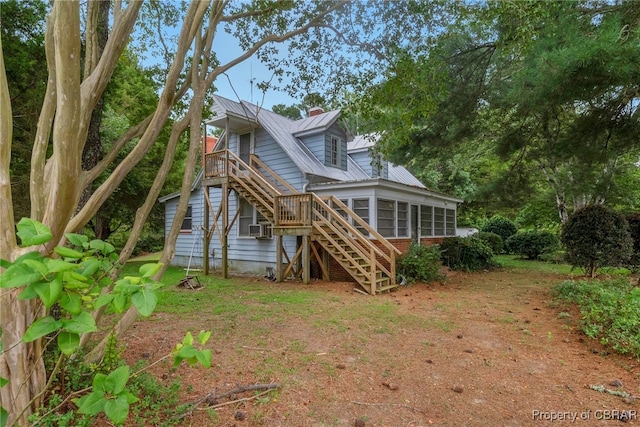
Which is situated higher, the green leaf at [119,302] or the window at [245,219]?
the window at [245,219]

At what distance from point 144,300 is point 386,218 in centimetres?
990

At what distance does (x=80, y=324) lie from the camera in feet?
4.25

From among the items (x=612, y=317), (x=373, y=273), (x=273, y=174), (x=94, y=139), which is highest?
(x=273, y=174)

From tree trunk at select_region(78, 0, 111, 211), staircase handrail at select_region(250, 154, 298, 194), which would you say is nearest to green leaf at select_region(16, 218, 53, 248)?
tree trunk at select_region(78, 0, 111, 211)

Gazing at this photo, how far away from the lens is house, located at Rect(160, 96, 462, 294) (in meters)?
9.14

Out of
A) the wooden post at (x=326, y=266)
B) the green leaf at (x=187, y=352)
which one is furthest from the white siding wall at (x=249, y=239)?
the green leaf at (x=187, y=352)

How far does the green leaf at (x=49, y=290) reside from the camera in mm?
1139

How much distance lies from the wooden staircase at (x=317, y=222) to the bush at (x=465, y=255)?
139 inches

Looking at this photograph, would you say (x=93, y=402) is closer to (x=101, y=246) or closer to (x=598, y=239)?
(x=101, y=246)

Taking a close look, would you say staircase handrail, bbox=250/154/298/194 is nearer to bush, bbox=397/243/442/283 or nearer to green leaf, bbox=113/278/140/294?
bush, bbox=397/243/442/283

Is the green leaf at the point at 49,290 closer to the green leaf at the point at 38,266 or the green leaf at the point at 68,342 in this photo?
the green leaf at the point at 38,266

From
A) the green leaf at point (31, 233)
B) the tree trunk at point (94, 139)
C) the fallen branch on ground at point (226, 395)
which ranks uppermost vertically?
the tree trunk at point (94, 139)

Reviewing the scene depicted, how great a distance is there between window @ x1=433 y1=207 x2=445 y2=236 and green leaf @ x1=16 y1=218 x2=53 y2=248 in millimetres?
13643

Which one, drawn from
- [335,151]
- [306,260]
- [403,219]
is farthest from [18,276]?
[335,151]
